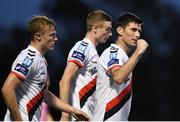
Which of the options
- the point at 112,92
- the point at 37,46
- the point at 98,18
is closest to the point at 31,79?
the point at 37,46

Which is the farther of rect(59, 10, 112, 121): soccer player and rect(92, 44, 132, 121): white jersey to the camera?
rect(59, 10, 112, 121): soccer player

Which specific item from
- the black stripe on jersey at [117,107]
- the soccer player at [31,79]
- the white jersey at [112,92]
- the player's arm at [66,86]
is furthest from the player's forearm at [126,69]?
the player's arm at [66,86]

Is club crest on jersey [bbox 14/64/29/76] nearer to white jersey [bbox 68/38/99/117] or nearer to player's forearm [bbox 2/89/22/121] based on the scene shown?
player's forearm [bbox 2/89/22/121]

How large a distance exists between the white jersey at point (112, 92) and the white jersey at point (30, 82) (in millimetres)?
590

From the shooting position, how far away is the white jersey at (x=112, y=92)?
21.4ft

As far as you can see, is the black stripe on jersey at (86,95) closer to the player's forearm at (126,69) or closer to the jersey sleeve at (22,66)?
the player's forearm at (126,69)

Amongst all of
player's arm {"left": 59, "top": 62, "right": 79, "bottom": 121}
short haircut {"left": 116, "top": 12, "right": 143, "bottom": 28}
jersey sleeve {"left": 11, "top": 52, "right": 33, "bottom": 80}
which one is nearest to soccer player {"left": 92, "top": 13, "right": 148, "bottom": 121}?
short haircut {"left": 116, "top": 12, "right": 143, "bottom": 28}

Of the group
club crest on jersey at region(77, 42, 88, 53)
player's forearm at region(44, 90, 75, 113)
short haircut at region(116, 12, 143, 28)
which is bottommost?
player's forearm at region(44, 90, 75, 113)

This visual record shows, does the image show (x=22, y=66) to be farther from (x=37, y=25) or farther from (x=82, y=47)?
(x=82, y=47)

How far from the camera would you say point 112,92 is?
6.53 meters

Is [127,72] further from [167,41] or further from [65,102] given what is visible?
[167,41]

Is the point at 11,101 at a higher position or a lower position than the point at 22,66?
lower

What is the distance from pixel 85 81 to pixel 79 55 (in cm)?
26

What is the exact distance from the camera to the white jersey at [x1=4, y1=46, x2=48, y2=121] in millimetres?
6078
